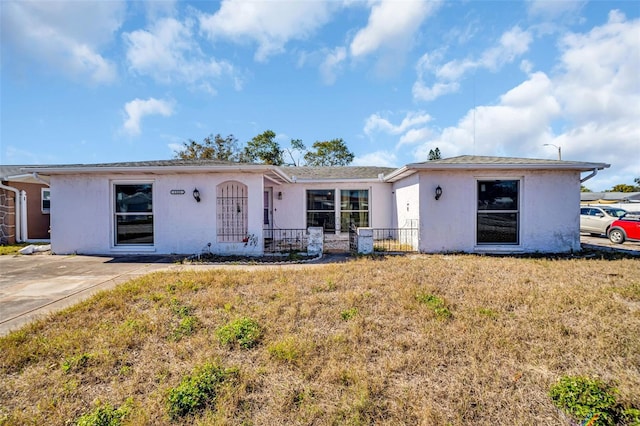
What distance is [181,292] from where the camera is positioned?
17.4 feet

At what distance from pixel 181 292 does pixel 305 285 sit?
230cm

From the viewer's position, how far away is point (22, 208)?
12984 millimetres

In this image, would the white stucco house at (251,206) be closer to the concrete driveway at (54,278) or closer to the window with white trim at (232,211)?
the window with white trim at (232,211)

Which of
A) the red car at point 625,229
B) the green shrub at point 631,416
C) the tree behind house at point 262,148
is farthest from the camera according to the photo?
the tree behind house at point 262,148

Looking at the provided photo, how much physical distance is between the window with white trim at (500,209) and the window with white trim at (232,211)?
807 cm

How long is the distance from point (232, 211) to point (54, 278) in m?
5.00

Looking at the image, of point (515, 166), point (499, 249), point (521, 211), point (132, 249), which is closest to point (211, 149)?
point (132, 249)

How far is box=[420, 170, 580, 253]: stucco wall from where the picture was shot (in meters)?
9.41

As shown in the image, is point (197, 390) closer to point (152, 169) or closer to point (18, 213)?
point (152, 169)

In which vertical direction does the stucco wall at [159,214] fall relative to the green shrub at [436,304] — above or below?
above

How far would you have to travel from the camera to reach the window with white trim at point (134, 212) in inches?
390

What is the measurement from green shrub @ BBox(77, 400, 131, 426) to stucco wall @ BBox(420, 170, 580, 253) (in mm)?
8690

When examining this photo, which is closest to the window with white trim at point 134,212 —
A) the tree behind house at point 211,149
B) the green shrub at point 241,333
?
the green shrub at point 241,333

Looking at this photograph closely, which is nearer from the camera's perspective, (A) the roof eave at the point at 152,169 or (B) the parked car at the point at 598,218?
(A) the roof eave at the point at 152,169
